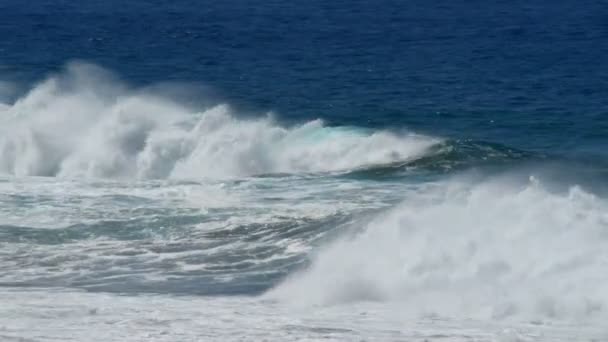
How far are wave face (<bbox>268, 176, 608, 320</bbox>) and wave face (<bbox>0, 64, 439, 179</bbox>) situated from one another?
22.7 feet

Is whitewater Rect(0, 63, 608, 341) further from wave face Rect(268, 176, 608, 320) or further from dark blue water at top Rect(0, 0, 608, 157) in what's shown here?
dark blue water at top Rect(0, 0, 608, 157)

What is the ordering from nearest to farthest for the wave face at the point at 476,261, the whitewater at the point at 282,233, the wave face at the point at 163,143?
the whitewater at the point at 282,233
the wave face at the point at 476,261
the wave face at the point at 163,143

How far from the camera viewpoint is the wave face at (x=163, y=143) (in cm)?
2989

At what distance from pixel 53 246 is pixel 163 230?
6.34 feet

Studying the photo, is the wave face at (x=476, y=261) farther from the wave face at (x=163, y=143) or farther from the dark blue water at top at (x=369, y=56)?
the dark blue water at top at (x=369, y=56)

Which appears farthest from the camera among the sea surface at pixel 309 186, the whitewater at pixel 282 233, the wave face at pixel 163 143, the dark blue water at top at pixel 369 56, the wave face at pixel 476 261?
the dark blue water at top at pixel 369 56

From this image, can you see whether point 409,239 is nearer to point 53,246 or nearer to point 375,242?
point 375,242

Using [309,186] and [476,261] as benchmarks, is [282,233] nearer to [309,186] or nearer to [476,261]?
[476,261]

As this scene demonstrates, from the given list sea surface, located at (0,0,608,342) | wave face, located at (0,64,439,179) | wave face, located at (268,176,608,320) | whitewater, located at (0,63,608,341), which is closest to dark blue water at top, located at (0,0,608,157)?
sea surface, located at (0,0,608,342)

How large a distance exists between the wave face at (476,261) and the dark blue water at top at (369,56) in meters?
10.3

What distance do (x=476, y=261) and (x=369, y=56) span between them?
94.6 feet

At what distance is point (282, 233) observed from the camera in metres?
23.2

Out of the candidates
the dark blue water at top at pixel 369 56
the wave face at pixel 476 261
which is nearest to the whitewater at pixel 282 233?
the wave face at pixel 476 261

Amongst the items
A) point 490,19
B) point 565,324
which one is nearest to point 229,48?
point 490,19
